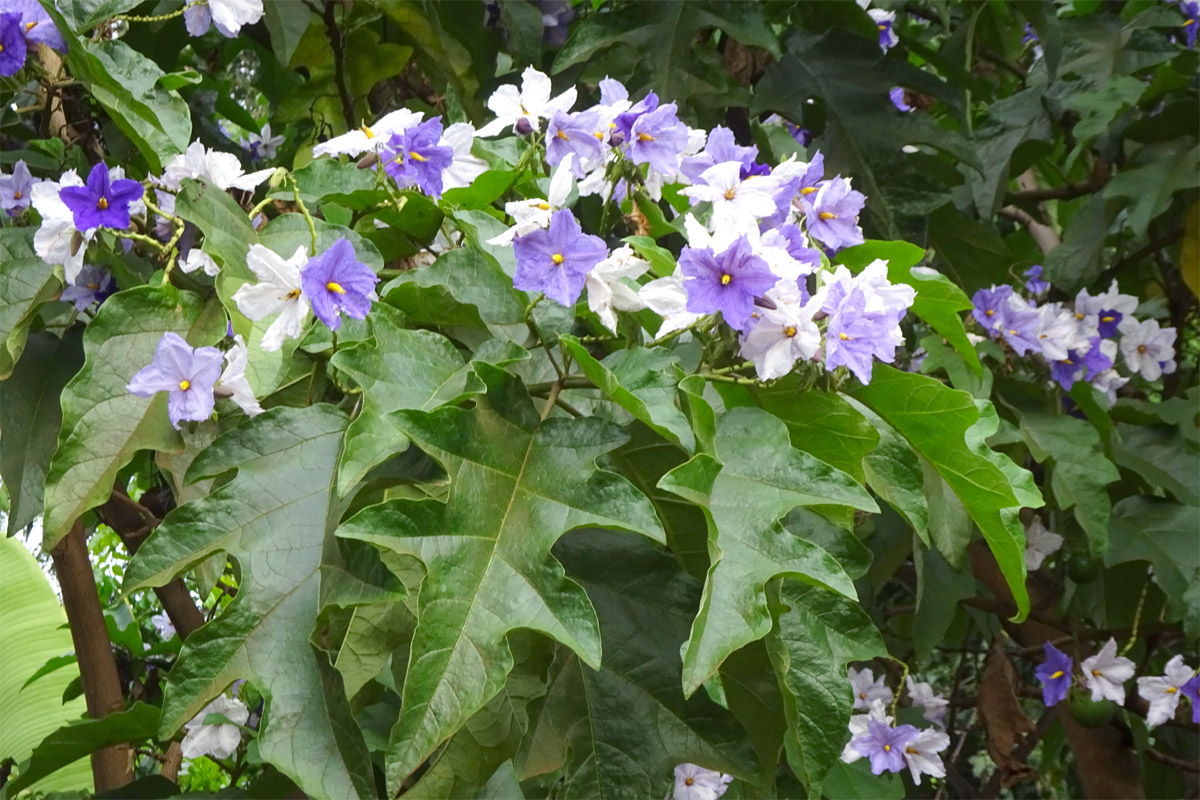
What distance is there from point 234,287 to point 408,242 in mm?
154

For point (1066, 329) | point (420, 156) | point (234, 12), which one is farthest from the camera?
point (1066, 329)

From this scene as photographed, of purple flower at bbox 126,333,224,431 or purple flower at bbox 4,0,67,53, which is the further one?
purple flower at bbox 4,0,67,53

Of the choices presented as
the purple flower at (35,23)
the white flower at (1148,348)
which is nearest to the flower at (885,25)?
the white flower at (1148,348)

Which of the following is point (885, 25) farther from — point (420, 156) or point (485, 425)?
point (485, 425)

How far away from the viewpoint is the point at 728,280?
1.74ft

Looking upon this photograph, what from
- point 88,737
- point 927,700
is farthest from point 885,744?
point 88,737

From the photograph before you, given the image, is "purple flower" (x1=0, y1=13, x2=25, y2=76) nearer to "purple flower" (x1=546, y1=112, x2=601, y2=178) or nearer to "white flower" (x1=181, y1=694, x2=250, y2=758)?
"purple flower" (x1=546, y1=112, x2=601, y2=178)

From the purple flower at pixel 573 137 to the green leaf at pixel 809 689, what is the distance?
312 millimetres

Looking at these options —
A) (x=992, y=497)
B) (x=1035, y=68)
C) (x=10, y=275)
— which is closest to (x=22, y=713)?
(x=10, y=275)

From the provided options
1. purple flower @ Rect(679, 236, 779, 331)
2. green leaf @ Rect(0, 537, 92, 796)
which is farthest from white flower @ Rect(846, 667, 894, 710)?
green leaf @ Rect(0, 537, 92, 796)

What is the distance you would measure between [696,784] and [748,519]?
19.5 inches

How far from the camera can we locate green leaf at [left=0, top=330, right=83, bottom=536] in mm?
750

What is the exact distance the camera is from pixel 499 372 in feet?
1.68

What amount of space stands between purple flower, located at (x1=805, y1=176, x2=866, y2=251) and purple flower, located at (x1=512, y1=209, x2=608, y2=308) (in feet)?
0.66
